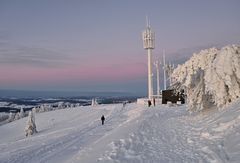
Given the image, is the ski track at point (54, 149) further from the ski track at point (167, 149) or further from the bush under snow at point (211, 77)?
the bush under snow at point (211, 77)

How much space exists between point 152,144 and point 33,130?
49.0m

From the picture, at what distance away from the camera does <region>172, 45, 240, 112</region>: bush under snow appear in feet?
85.6

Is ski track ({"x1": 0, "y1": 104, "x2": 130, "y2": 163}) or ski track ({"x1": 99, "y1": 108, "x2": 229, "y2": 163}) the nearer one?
ski track ({"x1": 99, "y1": 108, "x2": 229, "y2": 163})

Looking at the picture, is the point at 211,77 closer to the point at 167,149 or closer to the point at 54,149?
the point at 167,149

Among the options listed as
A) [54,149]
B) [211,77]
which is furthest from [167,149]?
[54,149]

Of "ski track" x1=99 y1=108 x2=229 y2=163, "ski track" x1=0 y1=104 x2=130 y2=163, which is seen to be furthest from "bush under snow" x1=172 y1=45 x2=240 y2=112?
"ski track" x1=0 y1=104 x2=130 y2=163

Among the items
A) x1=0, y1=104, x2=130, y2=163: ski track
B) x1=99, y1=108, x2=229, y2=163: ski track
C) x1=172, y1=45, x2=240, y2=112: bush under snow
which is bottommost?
x1=0, y1=104, x2=130, y2=163: ski track

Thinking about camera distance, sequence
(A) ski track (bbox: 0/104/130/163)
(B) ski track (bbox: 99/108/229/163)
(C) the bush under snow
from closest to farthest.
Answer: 1. (B) ski track (bbox: 99/108/229/163)
2. (A) ski track (bbox: 0/104/130/163)
3. (C) the bush under snow

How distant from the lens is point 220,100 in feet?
87.0

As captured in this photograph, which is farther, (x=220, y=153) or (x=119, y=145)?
(x=119, y=145)

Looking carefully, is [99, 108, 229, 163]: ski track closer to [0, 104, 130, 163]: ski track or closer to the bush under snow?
[0, 104, 130, 163]: ski track

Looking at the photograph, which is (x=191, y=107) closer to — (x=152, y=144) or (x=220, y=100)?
(x=220, y=100)

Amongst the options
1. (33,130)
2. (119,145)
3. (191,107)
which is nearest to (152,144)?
(119,145)

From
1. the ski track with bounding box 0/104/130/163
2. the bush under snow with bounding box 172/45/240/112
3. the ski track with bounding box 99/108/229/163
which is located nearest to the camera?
the ski track with bounding box 99/108/229/163
